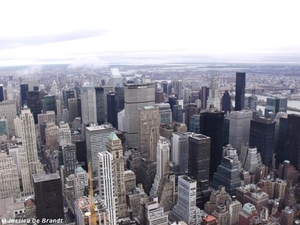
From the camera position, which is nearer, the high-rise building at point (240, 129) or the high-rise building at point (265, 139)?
the high-rise building at point (265, 139)

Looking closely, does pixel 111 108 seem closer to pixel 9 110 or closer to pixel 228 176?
pixel 9 110

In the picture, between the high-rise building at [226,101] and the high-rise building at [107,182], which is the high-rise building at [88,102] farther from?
the high-rise building at [107,182]

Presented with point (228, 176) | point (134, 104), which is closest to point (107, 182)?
point (228, 176)

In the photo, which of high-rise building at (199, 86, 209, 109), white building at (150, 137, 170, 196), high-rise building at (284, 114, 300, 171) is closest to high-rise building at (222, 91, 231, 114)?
high-rise building at (199, 86, 209, 109)

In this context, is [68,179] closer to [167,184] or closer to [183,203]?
[167,184]

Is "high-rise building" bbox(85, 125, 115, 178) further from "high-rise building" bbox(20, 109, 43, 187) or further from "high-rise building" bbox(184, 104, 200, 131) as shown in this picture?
"high-rise building" bbox(184, 104, 200, 131)

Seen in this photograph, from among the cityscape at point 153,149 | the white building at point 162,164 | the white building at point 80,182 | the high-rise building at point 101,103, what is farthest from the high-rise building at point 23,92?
the white building at point 162,164
